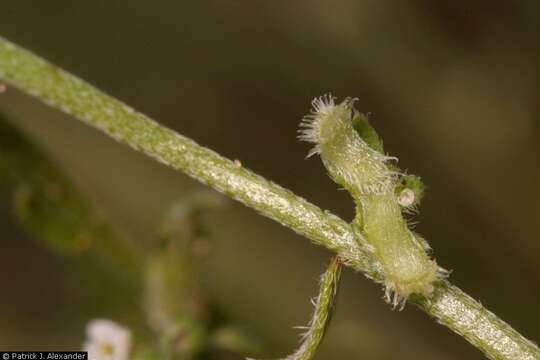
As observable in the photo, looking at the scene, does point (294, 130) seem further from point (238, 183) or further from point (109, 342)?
point (238, 183)

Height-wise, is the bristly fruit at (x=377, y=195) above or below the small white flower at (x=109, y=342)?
below

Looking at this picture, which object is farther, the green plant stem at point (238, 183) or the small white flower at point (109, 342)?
the small white flower at point (109, 342)

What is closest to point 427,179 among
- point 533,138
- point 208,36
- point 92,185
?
point 533,138

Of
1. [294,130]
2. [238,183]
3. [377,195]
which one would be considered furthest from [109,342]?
[294,130]

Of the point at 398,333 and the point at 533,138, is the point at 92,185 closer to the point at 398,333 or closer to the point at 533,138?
the point at 398,333

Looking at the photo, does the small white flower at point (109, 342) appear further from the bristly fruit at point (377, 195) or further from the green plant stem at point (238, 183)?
the bristly fruit at point (377, 195)

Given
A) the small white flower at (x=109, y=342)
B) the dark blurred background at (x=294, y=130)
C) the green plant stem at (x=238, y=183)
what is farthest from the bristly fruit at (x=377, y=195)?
the dark blurred background at (x=294, y=130)

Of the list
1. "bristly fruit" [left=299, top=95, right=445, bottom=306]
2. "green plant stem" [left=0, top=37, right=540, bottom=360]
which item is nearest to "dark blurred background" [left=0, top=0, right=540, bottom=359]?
"green plant stem" [left=0, top=37, right=540, bottom=360]
